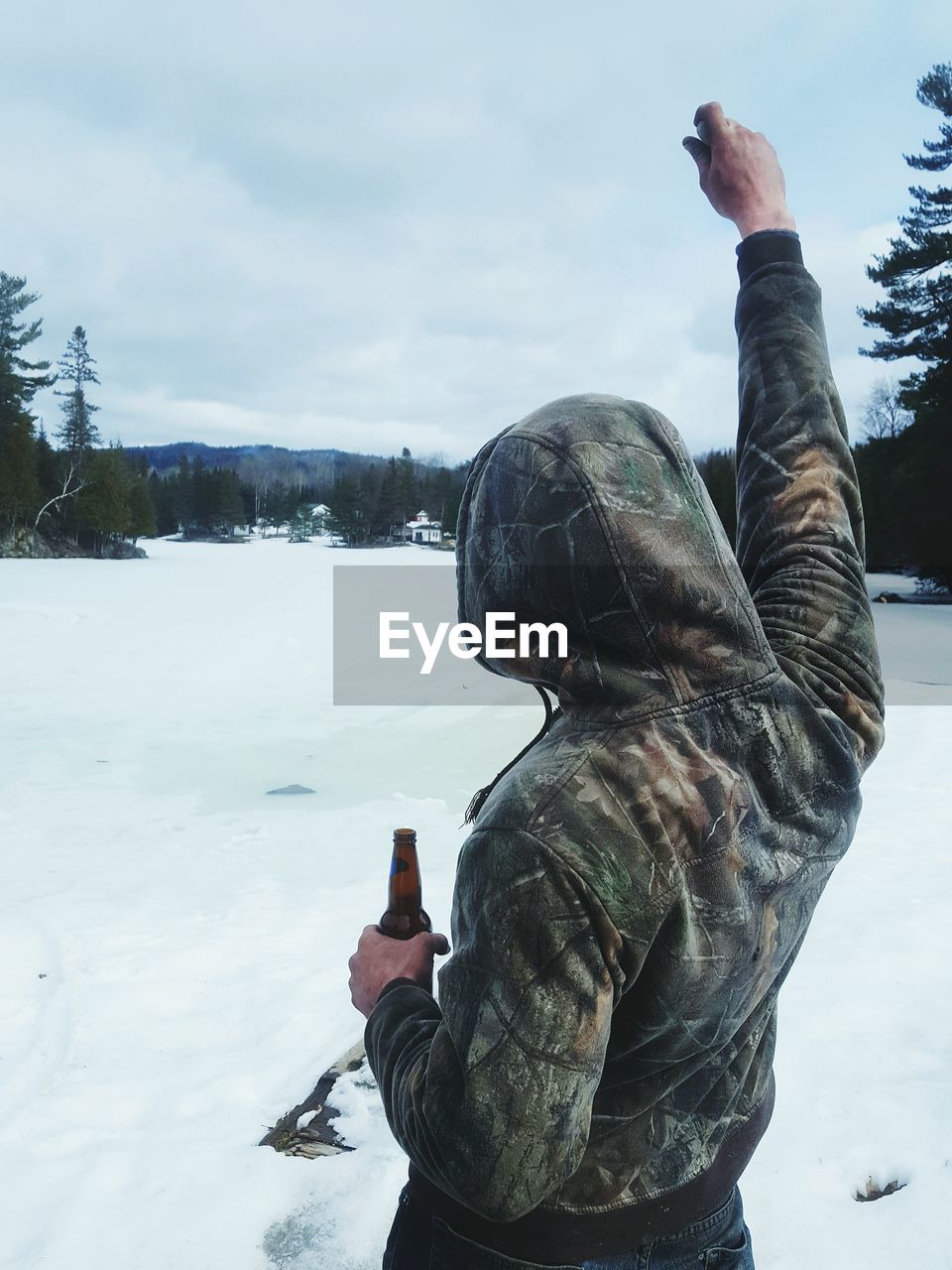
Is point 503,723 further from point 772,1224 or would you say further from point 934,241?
point 934,241

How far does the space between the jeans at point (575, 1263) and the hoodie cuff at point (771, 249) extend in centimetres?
145

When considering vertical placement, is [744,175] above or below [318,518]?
below

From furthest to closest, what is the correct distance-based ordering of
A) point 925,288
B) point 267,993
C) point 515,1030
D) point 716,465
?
point 716,465 → point 925,288 → point 267,993 → point 515,1030

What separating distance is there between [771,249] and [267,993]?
3.93 metres

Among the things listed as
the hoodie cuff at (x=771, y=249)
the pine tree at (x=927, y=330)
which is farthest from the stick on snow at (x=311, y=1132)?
the pine tree at (x=927, y=330)

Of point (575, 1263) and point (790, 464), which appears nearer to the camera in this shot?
point (575, 1263)

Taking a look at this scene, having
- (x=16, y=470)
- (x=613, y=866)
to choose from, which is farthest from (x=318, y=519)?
(x=613, y=866)

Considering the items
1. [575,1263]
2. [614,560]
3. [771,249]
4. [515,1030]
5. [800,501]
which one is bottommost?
[575,1263]

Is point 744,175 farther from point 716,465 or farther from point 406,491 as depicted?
point 406,491

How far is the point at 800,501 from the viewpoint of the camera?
1.50 meters

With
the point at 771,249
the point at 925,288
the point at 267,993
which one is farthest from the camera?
the point at 925,288

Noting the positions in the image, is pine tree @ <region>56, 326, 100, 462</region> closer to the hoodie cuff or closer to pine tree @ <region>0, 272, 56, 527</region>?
pine tree @ <region>0, 272, 56, 527</region>

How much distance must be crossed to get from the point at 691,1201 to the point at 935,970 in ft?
12.4

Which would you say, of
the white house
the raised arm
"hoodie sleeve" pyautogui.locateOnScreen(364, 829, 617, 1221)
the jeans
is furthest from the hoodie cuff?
the white house
